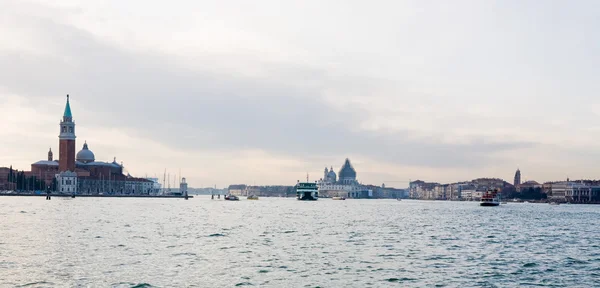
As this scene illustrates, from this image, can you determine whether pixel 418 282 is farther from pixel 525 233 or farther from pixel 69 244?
pixel 525 233

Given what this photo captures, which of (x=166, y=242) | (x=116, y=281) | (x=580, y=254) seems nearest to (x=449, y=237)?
(x=580, y=254)

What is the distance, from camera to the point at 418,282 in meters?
28.8

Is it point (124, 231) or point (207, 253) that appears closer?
point (207, 253)

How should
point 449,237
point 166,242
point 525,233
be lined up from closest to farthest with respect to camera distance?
point 166,242 → point 449,237 → point 525,233

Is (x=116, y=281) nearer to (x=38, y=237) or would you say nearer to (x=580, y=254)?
(x=38, y=237)

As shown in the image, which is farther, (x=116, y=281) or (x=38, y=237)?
(x=38, y=237)

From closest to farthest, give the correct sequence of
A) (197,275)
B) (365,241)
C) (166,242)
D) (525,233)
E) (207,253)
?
(197,275) → (207,253) → (166,242) → (365,241) → (525,233)

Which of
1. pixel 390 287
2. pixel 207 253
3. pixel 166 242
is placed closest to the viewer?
pixel 390 287

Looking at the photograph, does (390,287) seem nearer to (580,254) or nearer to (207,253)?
(207,253)

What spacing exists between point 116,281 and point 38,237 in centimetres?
2058

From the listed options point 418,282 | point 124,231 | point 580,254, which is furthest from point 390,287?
point 124,231

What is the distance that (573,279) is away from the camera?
30797 mm

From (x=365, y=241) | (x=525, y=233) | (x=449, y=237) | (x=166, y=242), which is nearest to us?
(x=166, y=242)

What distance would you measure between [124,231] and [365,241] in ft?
61.2
